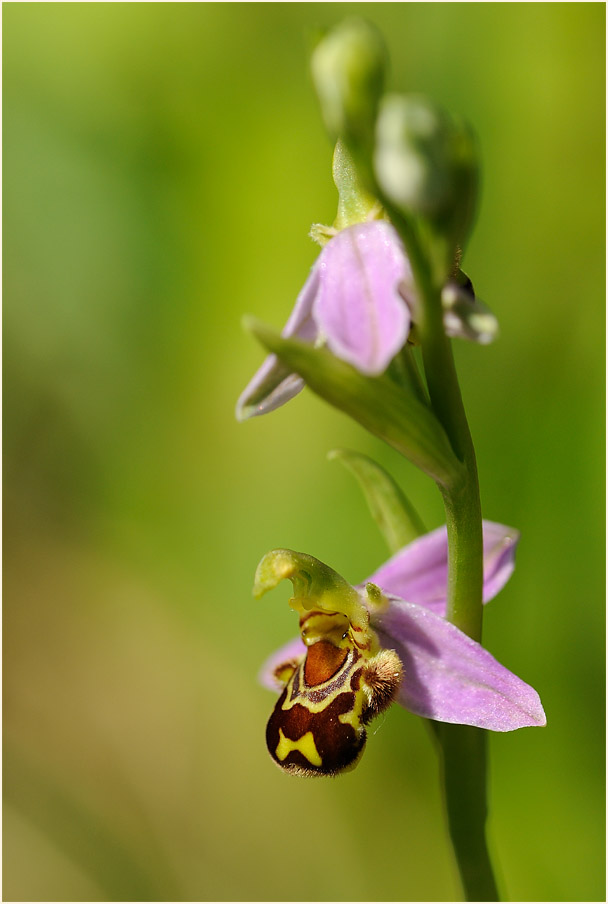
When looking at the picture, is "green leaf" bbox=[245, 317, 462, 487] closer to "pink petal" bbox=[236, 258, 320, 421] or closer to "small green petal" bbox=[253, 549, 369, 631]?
"pink petal" bbox=[236, 258, 320, 421]

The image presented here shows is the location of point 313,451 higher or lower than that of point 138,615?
higher

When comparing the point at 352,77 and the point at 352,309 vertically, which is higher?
the point at 352,77

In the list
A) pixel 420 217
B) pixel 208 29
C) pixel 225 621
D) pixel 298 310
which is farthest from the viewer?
pixel 208 29

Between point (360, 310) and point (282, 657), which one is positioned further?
point (282, 657)

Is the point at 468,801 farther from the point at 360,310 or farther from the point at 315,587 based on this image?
the point at 360,310

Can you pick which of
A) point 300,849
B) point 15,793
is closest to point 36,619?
point 15,793

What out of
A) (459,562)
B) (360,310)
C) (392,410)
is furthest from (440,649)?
(360,310)

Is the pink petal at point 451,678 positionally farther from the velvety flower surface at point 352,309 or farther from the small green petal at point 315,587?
the velvety flower surface at point 352,309

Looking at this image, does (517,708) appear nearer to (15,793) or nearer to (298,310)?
(298,310)
